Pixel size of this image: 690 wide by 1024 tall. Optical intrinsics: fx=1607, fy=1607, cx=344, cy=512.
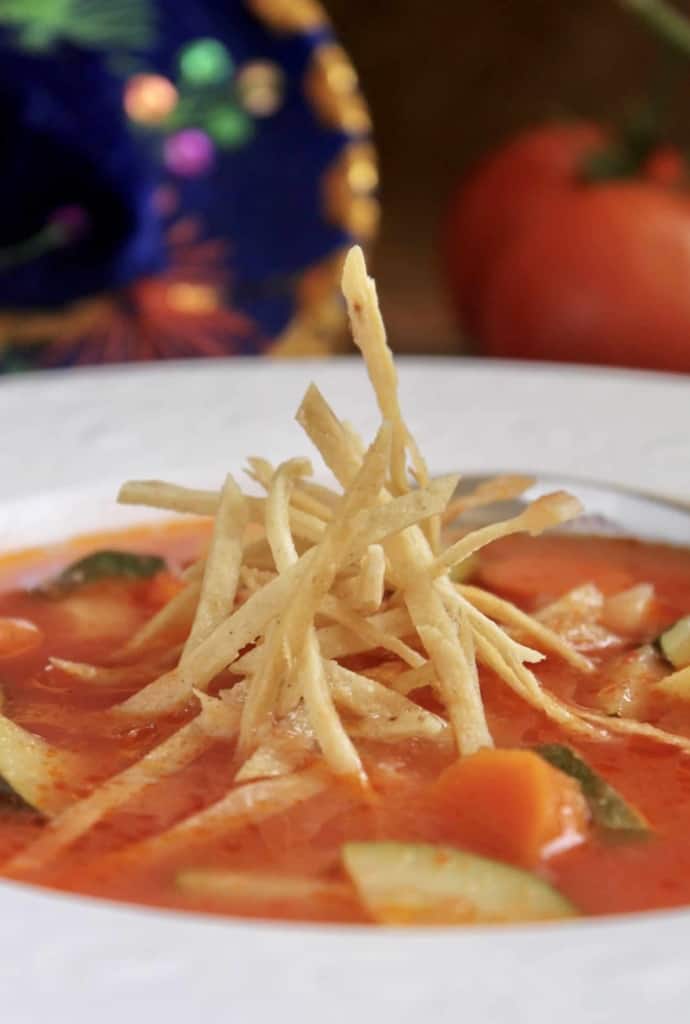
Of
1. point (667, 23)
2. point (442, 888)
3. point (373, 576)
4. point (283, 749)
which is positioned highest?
point (667, 23)

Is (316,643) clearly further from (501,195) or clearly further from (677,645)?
(501,195)

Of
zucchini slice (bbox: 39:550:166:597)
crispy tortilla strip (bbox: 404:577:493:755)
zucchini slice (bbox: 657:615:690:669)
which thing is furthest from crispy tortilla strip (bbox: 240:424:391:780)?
zucchini slice (bbox: 39:550:166:597)

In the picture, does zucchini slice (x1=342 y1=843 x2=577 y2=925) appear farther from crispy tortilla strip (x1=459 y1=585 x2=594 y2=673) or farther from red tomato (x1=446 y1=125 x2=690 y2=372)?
red tomato (x1=446 y1=125 x2=690 y2=372)

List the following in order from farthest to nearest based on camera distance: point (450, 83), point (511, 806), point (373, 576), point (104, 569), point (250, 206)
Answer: point (450, 83), point (250, 206), point (104, 569), point (373, 576), point (511, 806)

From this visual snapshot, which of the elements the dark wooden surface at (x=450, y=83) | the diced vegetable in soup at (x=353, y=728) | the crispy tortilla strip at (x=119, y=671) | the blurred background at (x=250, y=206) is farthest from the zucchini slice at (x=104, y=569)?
the dark wooden surface at (x=450, y=83)

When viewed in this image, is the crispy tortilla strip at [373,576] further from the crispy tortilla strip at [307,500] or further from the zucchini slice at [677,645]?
the zucchini slice at [677,645]

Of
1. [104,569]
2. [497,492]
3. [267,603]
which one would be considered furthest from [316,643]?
[104,569]
